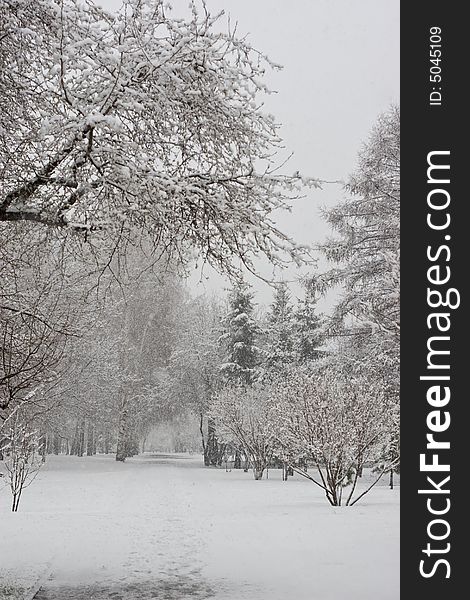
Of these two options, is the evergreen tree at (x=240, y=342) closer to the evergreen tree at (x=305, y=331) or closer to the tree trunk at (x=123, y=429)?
the evergreen tree at (x=305, y=331)

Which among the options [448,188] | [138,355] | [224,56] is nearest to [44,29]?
[224,56]

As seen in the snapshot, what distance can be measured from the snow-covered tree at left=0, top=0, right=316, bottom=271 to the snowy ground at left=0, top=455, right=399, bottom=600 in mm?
3051

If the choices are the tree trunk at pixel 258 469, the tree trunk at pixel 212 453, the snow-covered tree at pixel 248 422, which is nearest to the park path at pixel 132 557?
the snow-covered tree at pixel 248 422

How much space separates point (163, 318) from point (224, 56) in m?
29.1

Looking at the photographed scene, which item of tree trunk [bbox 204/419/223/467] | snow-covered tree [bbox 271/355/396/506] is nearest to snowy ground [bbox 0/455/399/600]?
snow-covered tree [bbox 271/355/396/506]

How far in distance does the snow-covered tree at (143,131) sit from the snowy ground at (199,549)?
3.05 meters

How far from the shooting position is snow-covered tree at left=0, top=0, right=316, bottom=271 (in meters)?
5.40

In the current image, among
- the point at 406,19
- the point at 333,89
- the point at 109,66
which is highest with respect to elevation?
the point at 333,89

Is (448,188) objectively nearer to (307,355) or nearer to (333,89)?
(333,89)

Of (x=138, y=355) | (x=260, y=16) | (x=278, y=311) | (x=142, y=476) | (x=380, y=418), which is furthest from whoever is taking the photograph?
(x=278, y=311)

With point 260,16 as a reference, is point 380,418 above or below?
below

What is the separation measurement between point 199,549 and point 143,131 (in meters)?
5.21

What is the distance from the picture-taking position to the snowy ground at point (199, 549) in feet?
21.5

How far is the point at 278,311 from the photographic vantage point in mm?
36719
